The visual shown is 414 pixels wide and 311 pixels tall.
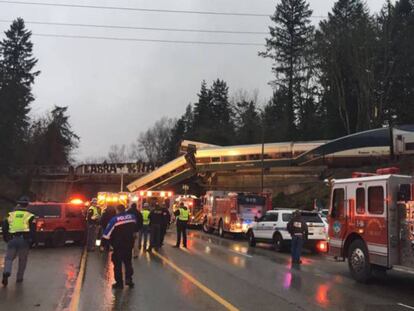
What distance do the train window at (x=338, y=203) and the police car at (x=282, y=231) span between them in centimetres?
597

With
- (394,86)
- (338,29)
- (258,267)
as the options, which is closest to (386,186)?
(258,267)

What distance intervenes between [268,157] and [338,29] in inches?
574

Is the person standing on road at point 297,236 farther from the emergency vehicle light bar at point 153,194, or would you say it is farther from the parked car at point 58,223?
the emergency vehicle light bar at point 153,194

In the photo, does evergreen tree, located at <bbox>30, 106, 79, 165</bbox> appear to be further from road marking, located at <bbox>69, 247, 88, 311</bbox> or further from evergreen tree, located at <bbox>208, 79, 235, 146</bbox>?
road marking, located at <bbox>69, 247, 88, 311</bbox>

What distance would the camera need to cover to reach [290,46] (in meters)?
79.3

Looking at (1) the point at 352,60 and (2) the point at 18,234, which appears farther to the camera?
(1) the point at 352,60

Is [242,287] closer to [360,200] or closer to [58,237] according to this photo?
[360,200]

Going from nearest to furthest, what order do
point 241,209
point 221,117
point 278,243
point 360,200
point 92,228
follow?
point 360,200, point 92,228, point 278,243, point 241,209, point 221,117

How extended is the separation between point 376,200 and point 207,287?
463cm

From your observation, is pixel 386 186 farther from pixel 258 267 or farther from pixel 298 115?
pixel 298 115

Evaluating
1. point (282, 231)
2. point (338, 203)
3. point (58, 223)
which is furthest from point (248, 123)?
point (338, 203)

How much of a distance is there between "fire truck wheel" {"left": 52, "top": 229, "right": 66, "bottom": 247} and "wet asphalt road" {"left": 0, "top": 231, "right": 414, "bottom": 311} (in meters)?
3.20

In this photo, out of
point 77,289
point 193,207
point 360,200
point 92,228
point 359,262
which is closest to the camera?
point 77,289

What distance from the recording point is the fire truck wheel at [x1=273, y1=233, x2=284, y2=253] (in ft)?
73.7
